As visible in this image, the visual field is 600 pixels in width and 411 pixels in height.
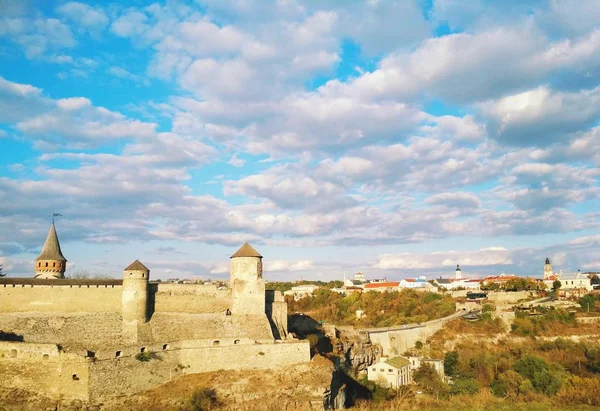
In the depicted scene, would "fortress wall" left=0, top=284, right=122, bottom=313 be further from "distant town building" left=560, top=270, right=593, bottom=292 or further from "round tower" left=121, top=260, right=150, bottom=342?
"distant town building" left=560, top=270, right=593, bottom=292

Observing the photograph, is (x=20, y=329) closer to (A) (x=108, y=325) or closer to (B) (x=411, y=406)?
(A) (x=108, y=325)

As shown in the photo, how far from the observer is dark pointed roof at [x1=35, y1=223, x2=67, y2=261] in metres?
40.0

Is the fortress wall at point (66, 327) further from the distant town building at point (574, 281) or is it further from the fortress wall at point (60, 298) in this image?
the distant town building at point (574, 281)

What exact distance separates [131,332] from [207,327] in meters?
5.13

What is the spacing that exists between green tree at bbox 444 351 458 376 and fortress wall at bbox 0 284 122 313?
3579cm

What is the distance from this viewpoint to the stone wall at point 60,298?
3272 centimetres

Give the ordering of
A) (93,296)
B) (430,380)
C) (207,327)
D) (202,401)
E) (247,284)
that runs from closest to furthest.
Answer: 1. (202,401)
2. (93,296)
3. (207,327)
4. (247,284)
5. (430,380)

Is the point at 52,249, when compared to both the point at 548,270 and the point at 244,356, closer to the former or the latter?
the point at 244,356

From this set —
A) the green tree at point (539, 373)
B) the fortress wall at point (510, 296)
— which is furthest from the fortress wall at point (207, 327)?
the fortress wall at point (510, 296)

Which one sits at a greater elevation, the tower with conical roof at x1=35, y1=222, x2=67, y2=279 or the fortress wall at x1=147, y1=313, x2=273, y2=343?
the tower with conical roof at x1=35, y1=222, x2=67, y2=279

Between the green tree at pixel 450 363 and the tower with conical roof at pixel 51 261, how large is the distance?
39.2 m

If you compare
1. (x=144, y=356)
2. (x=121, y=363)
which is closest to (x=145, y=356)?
(x=144, y=356)

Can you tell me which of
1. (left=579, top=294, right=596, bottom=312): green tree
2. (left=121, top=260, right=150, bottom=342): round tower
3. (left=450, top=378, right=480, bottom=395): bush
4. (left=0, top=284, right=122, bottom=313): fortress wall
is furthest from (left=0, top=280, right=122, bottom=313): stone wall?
(left=579, top=294, right=596, bottom=312): green tree

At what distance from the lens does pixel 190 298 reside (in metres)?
36.7
